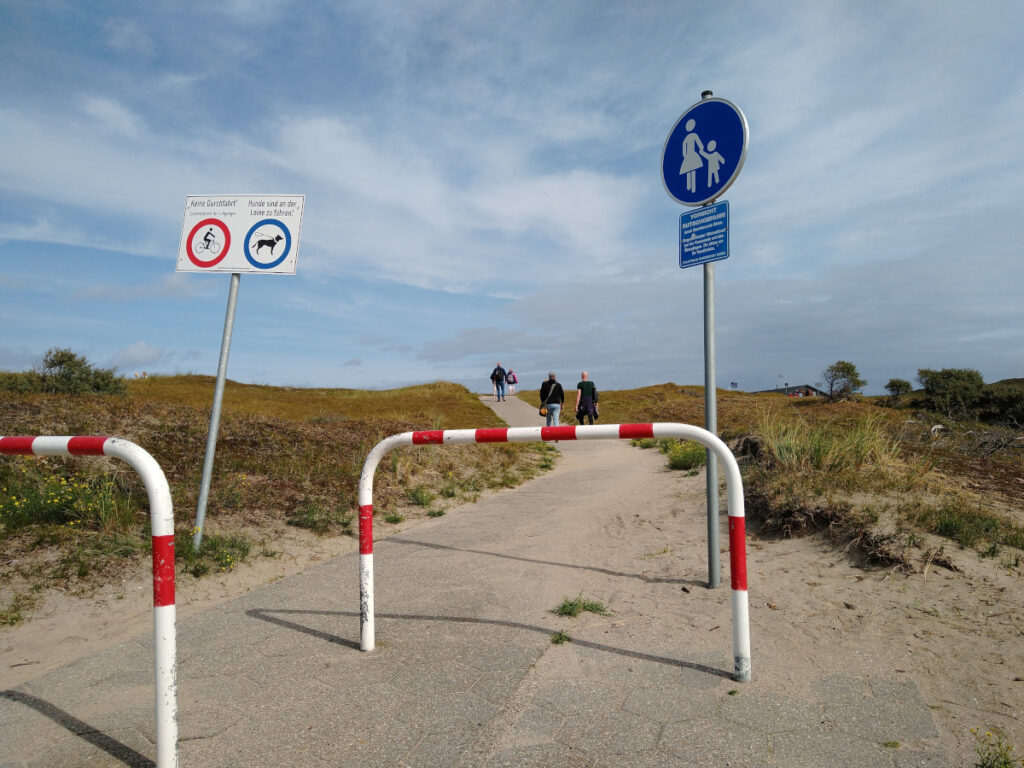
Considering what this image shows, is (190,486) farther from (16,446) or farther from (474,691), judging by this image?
(474,691)

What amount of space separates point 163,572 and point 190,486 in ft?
16.8

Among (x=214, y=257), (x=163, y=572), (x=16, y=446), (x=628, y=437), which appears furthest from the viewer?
(x=214, y=257)

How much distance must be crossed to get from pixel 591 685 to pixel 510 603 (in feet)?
4.75

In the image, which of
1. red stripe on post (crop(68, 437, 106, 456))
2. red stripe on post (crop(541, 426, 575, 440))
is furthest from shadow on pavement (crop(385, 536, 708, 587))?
red stripe on post (crop(68, 437, 106, 456))

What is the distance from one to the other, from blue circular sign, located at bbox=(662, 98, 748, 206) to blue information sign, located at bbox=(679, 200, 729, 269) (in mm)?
111

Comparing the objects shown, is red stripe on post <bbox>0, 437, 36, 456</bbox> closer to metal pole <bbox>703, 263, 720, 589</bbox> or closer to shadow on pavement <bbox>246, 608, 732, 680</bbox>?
shadow on pavement <bbox>246, 608, 732, 680</bbox>

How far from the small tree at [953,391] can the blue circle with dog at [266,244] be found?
18.5m

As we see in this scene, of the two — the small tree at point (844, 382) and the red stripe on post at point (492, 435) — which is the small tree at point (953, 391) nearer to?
the small tree at point (844, 382)

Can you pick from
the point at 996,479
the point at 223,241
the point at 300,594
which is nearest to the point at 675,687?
the point at 300,594

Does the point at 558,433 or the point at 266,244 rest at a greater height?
the point at 266,244

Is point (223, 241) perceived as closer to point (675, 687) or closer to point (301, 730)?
point (301, 730)

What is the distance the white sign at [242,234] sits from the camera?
232 inches

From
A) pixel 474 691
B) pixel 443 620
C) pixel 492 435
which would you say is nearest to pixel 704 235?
pixel 492 435

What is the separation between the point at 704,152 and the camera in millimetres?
4836
